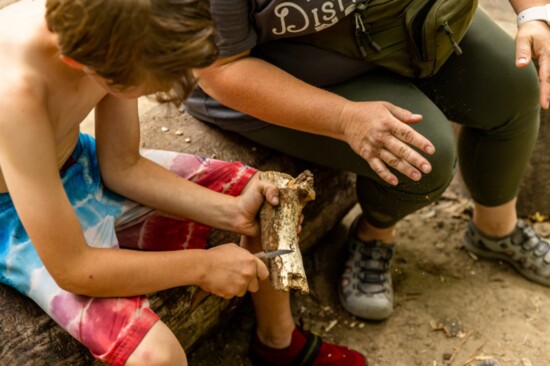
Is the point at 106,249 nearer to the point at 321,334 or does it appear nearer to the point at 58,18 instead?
the point at 58,18

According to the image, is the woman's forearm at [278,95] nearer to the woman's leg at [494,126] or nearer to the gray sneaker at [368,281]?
the woman's leg at [494,126]

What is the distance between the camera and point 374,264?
223cm

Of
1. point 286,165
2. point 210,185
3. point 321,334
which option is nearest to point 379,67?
point 286,165

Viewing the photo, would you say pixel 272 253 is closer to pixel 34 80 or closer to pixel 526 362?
pixel 34 80

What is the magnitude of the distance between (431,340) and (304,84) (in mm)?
876

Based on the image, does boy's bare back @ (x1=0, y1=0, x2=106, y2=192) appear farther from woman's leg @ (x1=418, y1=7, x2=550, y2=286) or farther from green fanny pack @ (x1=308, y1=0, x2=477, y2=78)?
woman's leg @ (x1=418, y1=7, x2=550, y2=286)

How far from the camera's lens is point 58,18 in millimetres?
1206

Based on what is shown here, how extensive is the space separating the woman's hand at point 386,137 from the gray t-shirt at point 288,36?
0.56 ft

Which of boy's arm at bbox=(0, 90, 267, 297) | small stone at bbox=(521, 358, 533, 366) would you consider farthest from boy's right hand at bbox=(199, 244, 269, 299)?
small stone at bbox=(521, 358, 533, 366)

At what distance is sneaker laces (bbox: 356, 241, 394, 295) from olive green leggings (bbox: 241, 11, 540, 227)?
103 millimetres

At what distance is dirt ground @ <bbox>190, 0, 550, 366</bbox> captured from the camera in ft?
6.90

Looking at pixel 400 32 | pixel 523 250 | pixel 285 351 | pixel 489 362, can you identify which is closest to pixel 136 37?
pixel 400 32

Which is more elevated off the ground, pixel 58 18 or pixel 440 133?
pixel 58 18

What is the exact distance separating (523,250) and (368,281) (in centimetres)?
51
